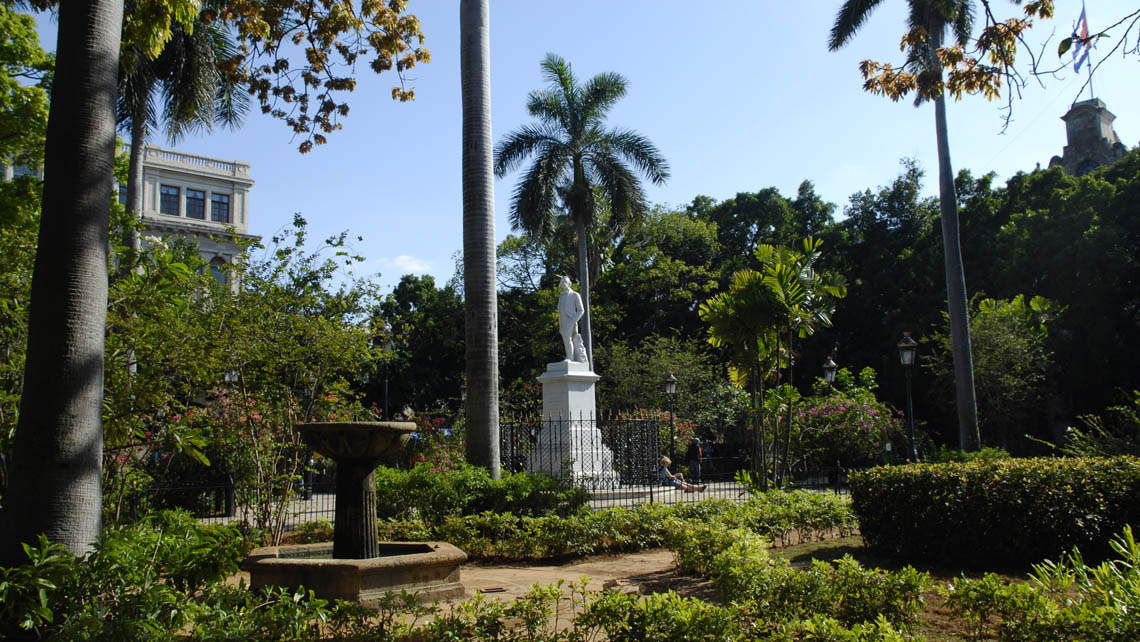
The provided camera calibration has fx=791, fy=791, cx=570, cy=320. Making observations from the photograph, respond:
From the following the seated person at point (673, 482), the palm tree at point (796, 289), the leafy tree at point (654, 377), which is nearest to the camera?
the palm tree at point (796, 289)

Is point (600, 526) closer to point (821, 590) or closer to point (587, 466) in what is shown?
point (821, 590)

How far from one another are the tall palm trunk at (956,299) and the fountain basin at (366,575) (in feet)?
48.3

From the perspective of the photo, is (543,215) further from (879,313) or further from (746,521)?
(746,521)

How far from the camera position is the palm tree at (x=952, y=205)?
17.8m

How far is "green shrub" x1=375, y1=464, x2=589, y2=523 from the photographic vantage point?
34.6 feet

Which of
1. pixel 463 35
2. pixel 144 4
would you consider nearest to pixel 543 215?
pixel 463 35

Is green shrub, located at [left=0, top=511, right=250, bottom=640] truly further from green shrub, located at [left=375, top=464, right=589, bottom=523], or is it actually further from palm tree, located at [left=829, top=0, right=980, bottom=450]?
palm tree, located at [left=829, top=0, right=980, bottom=450]

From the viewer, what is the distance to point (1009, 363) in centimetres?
2505

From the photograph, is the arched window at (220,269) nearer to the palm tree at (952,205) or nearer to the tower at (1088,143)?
the palm tree at (952,205)

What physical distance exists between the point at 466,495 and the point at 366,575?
4480 millimetres

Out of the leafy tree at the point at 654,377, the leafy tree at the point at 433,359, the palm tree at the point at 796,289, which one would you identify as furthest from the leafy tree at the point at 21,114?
the leafy tree at the point at 433,359

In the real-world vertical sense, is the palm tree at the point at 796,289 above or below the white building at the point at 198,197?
below

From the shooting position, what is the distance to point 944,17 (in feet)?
62.8

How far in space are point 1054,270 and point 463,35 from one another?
23.6 metres
